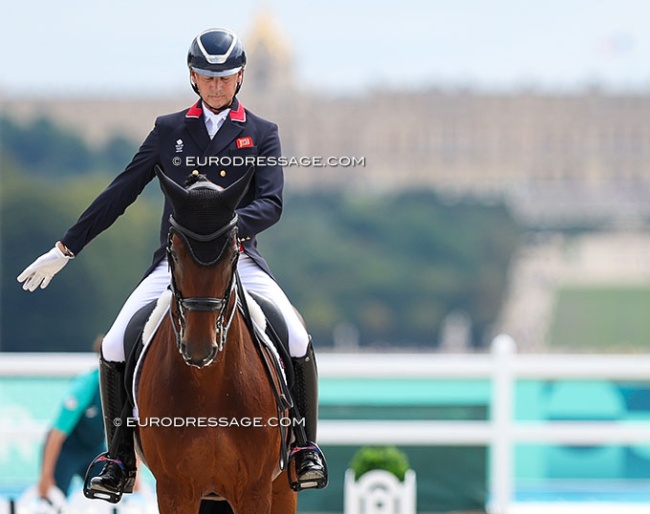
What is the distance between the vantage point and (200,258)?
3.42 meters

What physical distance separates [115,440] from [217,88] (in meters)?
1.14

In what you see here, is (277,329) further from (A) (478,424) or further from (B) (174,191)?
(A) (478,424)

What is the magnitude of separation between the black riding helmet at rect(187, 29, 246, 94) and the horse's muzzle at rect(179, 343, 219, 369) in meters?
0.94

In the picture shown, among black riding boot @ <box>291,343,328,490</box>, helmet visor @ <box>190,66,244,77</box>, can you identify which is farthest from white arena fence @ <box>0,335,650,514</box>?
helmet visor @ <box>190,66,244,77</box>

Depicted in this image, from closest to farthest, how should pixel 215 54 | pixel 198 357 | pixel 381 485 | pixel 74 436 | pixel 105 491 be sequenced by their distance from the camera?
pixel 198 357, pixel 215 54, pixel 105 491, pixel 74 436, pixel 381 485

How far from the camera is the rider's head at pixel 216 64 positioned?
12.8ft

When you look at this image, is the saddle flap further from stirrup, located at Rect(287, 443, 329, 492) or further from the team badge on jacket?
the team badge on jacket

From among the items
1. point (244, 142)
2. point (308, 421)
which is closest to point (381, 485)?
point (308, 421)

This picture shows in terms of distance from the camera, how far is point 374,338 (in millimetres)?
63406

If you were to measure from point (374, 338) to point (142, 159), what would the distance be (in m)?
59.6

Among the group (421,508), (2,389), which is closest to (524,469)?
(421,508)

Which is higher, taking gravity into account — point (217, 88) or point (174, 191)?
point (217, 88)

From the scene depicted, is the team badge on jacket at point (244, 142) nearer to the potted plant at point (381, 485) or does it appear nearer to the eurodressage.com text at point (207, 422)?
the eurodressage.com text at point (207, 422)

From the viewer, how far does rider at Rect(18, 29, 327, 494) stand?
396 cm
